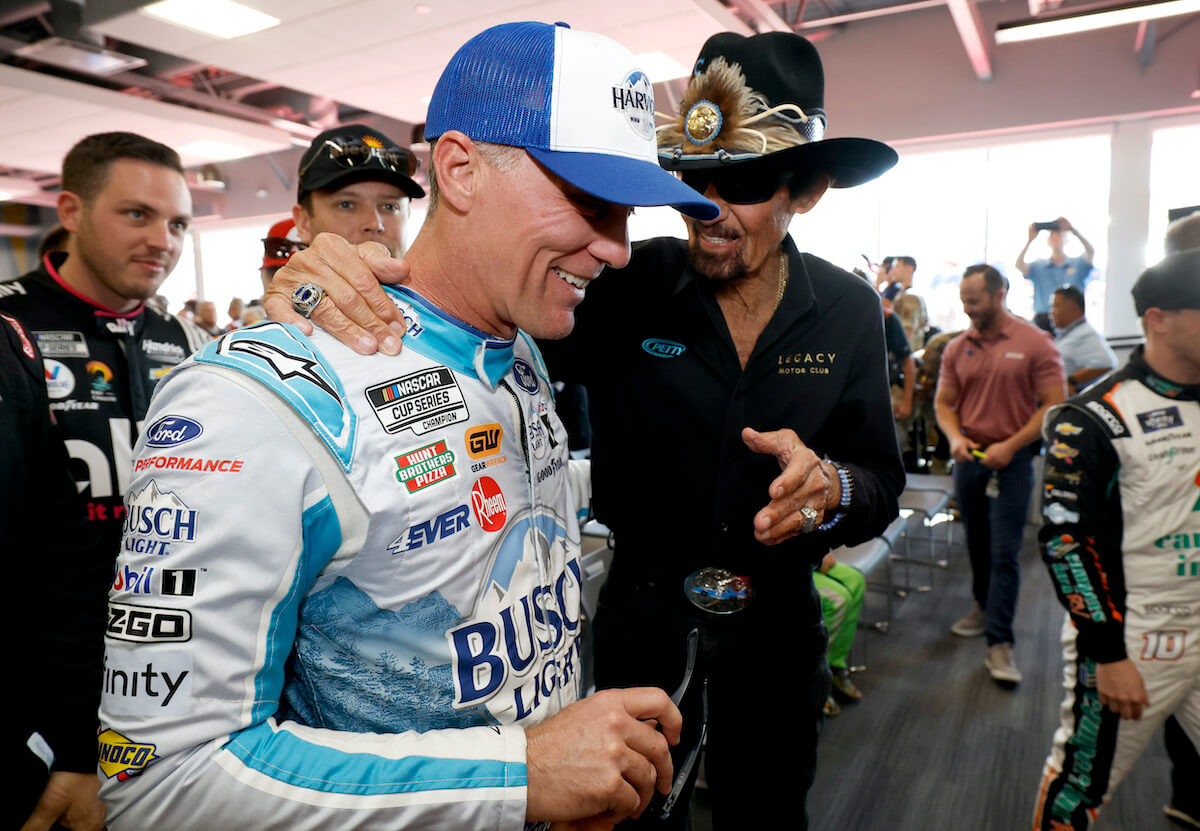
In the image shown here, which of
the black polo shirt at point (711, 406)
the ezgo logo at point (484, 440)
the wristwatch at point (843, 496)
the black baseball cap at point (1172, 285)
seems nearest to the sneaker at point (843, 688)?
the black baseball cap at point (1172, 285)

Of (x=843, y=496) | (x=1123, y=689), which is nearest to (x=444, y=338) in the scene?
(x=843, y=496)

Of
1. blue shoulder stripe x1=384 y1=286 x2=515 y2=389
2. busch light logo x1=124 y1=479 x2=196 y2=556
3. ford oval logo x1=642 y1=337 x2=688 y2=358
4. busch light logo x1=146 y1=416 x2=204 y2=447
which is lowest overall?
busch light logo x1=124 y1=479 x2=196 y2=556

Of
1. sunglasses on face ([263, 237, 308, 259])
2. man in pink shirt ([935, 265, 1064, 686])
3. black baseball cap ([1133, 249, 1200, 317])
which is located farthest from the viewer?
man in pink shirt ([935, 265, 1064, 686])

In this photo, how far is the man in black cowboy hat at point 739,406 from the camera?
142 centimetres

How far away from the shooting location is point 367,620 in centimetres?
79

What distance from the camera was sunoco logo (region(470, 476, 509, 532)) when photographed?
0.87 m

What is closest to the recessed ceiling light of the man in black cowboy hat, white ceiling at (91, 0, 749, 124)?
white ceiling at (91, 0, 749, 124)

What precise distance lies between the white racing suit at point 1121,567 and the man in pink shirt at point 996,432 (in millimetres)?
1730

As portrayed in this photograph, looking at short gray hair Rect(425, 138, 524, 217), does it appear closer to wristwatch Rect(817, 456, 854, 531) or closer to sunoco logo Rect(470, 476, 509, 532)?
sunoco logo Rect(470, 476, 509, 532)

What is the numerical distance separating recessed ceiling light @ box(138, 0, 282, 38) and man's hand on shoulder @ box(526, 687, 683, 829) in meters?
6.36

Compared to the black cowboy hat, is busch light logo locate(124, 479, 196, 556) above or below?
below

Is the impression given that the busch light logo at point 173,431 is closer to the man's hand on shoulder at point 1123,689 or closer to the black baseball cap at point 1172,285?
the man's hand on shoulder at point 1123,689

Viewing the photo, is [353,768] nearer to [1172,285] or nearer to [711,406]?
[711,406]

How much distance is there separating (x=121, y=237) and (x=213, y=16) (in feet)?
16.5
